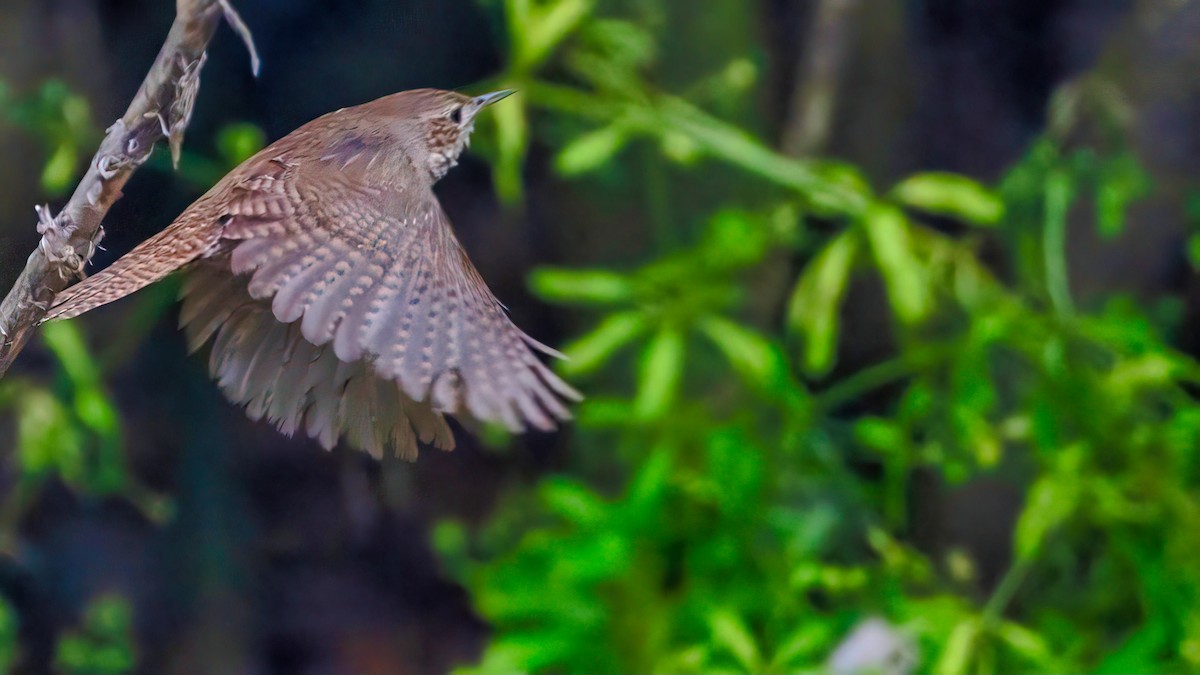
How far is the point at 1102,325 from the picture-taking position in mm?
1112

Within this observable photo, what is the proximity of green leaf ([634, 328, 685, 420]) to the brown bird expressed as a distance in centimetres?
Result: 62

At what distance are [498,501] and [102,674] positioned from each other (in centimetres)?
45

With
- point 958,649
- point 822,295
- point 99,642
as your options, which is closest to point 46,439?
point 99,642

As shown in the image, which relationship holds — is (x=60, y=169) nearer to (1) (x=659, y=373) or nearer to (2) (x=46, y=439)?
(2) (x=46, y=439)

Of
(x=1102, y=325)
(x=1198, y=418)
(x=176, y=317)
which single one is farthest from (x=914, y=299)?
(x=176, y=317)

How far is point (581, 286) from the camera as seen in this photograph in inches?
39.0

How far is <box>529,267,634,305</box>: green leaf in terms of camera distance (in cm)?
93

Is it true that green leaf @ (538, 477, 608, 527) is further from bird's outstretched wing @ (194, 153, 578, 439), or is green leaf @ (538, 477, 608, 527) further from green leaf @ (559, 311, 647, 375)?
bird's outstretched wing @ (194, 153, 578, 439)

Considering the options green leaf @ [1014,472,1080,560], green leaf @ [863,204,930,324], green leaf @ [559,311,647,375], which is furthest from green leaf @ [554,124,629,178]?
green leaf @ [1014,472,1080,560]

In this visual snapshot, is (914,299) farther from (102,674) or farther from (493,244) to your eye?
(102,674)

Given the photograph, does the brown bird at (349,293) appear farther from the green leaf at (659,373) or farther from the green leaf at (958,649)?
the green leaf at (958,649)

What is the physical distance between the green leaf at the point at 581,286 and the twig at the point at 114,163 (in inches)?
21.4

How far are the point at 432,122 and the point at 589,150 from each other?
22.8 inches

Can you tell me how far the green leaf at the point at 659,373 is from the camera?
39.9 inches
